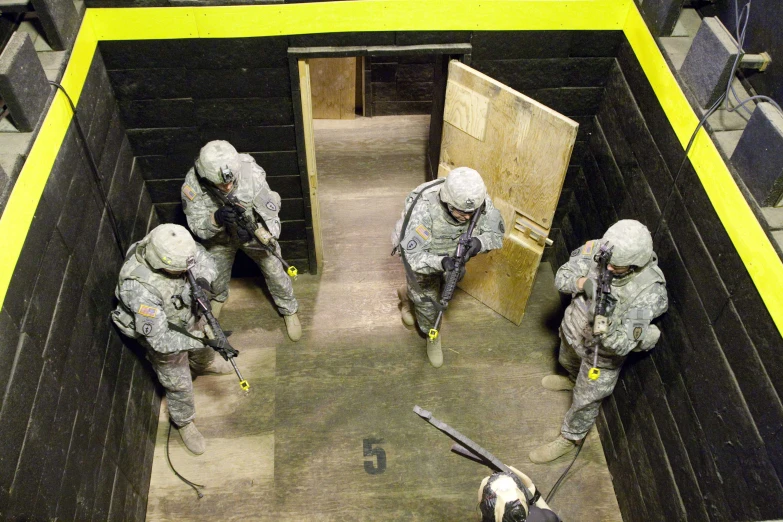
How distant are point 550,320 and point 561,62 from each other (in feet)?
6.77

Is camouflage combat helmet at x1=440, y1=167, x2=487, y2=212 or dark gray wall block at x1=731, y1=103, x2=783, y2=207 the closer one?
dark gray wall block at x1=731, y1=103, x2=783, y2=207

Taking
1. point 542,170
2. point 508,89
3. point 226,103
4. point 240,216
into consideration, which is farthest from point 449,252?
point 226,103

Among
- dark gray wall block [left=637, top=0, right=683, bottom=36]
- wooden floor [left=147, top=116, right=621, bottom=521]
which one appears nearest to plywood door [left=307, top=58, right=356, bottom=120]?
wooden floor [left=147, top=116, right=621, bottom=521]

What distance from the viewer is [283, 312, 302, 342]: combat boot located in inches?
193

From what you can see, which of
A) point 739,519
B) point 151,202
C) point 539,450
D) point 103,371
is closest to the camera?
point 739,519

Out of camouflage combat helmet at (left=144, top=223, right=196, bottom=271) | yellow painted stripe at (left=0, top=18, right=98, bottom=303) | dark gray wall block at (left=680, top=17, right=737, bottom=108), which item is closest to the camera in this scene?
yellow painted stripe at (left=0, top=18, right=98, bottom=303)

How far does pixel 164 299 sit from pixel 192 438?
118 centimetres

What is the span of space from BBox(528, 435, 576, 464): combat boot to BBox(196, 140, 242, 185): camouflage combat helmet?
9.13 feet

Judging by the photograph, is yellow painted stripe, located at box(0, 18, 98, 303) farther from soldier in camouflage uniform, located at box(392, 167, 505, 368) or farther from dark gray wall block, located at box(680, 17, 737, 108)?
dark gray wall block, located at box(680, 17, 737, 108)

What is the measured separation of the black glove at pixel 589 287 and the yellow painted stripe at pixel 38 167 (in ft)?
9.78

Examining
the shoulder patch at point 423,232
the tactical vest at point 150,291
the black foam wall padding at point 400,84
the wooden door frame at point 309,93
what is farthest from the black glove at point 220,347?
the black foam wall padding at point 400,84

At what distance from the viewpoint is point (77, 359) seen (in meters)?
3.22

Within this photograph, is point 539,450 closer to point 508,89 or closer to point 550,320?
point 550,320

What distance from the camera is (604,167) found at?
4.47 metres
